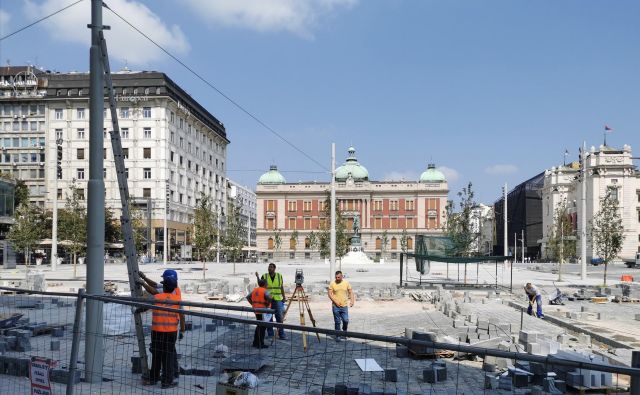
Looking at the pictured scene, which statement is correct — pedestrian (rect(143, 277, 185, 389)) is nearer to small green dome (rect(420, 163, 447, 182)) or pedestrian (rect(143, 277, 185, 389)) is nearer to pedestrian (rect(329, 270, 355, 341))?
pedestrian (rect(329, 270, 355, 341))

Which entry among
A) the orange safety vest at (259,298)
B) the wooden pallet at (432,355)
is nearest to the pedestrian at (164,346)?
the orange safety vest at (259,298)

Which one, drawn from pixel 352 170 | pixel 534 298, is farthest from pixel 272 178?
pixel 534 298

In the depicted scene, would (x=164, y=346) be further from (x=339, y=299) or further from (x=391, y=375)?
(x=339, y=299)

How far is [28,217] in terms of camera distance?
5425 cm

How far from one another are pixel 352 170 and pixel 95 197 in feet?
380

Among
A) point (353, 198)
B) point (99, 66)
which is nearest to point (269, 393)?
point (99, 66)

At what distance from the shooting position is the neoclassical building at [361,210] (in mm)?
117375

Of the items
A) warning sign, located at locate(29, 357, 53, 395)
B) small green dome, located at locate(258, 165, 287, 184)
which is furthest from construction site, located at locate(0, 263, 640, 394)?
small green dome, located at locate(258, 165, 287, 184)

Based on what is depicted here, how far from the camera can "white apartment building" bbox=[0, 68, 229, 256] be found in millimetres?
78375

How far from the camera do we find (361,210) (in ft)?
389

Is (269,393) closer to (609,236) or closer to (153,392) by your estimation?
(153,392)

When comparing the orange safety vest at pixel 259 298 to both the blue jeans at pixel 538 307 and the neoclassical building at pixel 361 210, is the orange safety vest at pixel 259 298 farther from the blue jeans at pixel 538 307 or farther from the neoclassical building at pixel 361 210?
the neoclassical building at pixel 361 210

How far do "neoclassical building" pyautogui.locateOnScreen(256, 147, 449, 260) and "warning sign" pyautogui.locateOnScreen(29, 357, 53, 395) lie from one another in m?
109

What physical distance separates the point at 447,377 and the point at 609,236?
1130 inches
